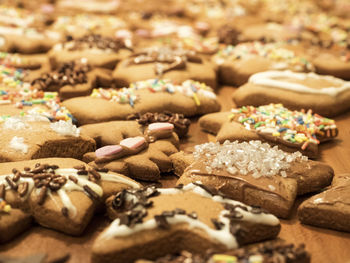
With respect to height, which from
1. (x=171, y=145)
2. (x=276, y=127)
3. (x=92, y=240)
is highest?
(x=276, y=127)

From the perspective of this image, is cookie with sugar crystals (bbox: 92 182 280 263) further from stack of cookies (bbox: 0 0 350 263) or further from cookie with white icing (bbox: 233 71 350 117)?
cookie with white icing (bbox: 233 71 350 117)

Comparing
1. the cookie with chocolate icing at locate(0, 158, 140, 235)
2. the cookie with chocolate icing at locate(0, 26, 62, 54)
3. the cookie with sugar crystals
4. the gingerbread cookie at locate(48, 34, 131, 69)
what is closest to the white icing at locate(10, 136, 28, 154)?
the cookie with chocolate icing at locate(0, 158, 140, 235)

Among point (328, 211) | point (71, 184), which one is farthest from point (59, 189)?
point (328, 211)

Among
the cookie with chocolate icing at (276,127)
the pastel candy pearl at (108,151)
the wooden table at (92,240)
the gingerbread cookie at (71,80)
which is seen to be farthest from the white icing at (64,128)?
the cookie with chocolate icing at (276,127)

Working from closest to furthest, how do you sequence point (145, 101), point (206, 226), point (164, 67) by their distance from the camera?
point (206, 226) < point (145, 101) < point (164, 67)

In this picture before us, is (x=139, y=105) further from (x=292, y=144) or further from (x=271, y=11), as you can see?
(x=271, y=11)

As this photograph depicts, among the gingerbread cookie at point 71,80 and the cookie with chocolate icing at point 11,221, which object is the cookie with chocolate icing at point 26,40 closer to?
the gingerbread cookie at point 71,80

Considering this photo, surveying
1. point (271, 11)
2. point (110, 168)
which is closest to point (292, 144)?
point (110, 168)

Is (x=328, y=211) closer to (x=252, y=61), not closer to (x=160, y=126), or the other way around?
(x=160, y=126)
